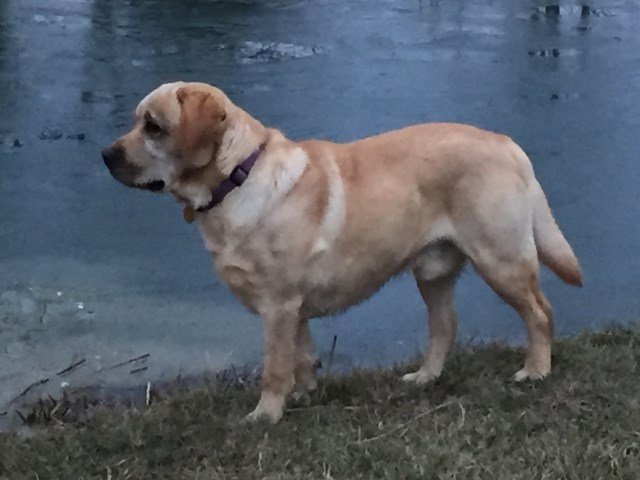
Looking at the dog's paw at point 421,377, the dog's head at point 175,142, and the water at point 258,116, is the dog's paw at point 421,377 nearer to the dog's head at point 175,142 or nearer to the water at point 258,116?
the water at point 258,116

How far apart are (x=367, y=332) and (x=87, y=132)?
353 cm

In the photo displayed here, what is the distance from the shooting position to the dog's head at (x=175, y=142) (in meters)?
4.38

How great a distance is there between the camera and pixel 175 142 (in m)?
4.40

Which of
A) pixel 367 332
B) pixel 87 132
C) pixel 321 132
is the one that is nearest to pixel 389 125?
pixel 321 132

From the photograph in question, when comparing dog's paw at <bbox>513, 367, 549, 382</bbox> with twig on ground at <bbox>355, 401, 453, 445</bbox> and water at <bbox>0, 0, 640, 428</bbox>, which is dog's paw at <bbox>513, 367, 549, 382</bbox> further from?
water at <bbox>0, 0, 640, 428</bbox>

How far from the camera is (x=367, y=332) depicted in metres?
5.98

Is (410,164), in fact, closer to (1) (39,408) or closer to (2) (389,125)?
(1) (39,408)

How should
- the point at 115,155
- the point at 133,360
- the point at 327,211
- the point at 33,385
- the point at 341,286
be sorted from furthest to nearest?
the point at 133,360 < the point at 33,385 < the point at 341,286 < the point at 327,211 < the point at 115,155

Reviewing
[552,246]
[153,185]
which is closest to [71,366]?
[153,185]

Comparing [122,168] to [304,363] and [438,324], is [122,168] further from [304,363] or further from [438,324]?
[438,324]

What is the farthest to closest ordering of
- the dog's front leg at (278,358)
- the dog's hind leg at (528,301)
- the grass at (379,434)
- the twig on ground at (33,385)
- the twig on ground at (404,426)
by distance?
1. the twig on ground at (33,385)
2. the dog's hind leg at (528,301)
3. the dog's front leg at (278,358)
4. the twig on ground at (404,426)
5. the grass at (379,434)

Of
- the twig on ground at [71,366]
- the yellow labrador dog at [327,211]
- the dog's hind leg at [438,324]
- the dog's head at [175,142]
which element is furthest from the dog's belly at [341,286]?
the twig on ground at [71,366]

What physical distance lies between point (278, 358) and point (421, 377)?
2.53 feet

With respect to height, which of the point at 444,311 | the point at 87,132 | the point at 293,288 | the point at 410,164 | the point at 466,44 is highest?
the point at 410,164
